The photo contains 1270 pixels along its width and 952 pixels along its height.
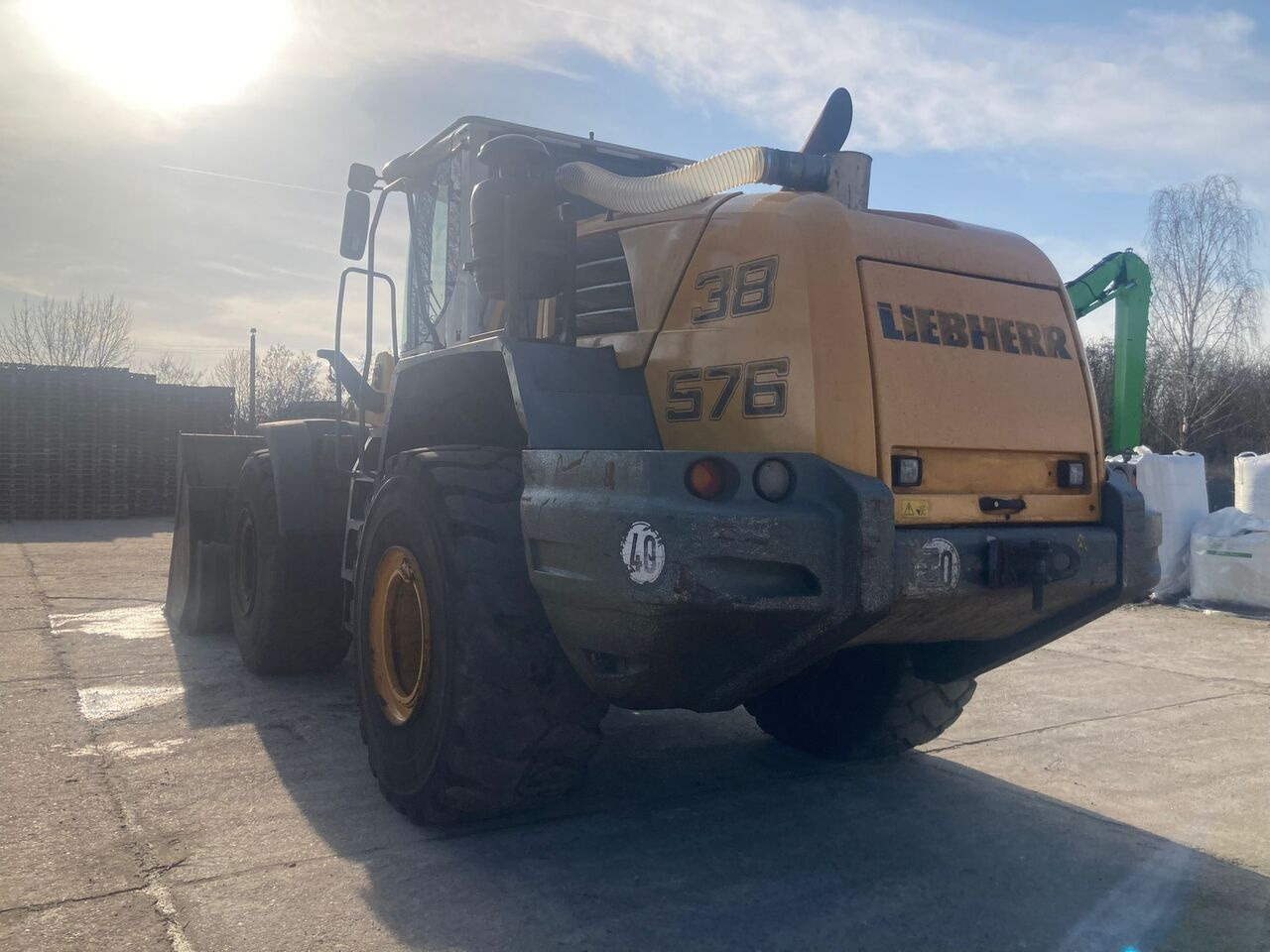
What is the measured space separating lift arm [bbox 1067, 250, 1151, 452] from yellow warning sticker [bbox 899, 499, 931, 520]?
6338 mm

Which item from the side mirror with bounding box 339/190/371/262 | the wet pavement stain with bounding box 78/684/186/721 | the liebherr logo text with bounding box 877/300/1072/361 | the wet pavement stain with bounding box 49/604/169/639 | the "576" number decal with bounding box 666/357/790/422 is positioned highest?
the side mirror with bounding box 339/190/371/262

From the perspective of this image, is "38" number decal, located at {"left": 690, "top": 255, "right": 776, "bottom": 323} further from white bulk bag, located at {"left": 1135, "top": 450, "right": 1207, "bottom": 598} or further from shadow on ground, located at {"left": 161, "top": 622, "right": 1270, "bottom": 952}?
white bulk bag, located at {"left": 1135, "top": 450, "right": 1207, "bottom": 598}

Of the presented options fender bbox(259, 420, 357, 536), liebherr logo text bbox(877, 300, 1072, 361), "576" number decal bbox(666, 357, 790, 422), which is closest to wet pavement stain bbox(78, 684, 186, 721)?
fender bbox(259, 420, 357, 536)

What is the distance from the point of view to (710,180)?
373 cm

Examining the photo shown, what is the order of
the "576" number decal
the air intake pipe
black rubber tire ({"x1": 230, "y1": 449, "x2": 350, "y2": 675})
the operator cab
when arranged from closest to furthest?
1. the "576" number decal
2. the air intake pipe
3. the operator cab
4. black rubber tire ({"x1": 230, "y1": 449, "x2": 350, "y2": 675})

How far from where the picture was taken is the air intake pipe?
3600 mm

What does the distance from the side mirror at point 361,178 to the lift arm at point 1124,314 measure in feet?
19.5

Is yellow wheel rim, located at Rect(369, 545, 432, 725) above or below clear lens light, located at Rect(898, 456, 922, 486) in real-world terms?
below

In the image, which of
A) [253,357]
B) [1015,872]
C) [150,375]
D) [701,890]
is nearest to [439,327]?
[701,890]

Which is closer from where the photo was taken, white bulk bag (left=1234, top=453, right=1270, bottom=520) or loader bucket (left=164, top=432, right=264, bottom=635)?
loader bucket (left=164, top=432, right=264, bottom=635)

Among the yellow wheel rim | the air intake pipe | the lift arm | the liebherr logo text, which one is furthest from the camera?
the lift arm

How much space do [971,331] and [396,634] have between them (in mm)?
2371

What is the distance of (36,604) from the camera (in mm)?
8766

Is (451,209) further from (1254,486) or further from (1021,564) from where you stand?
(1254,486)
